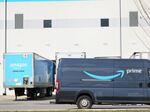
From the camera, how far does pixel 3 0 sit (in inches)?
2092

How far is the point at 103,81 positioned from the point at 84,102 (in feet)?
4.56

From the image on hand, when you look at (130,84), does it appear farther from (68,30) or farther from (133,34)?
(68,30)

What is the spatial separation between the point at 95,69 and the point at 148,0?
1099 inches

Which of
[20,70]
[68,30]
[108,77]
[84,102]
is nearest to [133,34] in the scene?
[68,30]

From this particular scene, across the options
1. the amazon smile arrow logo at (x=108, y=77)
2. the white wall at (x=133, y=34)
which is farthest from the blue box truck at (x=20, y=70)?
the white wall at (x=133, y=34)

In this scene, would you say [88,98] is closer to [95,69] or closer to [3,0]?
[95,69]

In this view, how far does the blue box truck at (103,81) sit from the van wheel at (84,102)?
0.05 metres

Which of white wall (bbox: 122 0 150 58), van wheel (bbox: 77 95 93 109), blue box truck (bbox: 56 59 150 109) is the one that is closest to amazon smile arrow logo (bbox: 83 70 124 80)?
blue box truck (bbox: 56 59 150 109)

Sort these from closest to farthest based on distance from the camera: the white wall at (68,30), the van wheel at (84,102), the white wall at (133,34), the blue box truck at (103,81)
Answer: the blue box truck at (103,81) < the van wheel at (84,102) < the white wall at (133,34) < the white wall at (68,30)

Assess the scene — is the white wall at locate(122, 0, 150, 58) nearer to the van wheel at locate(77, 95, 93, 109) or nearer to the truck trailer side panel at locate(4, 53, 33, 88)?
the truck trailer side panel at locate(4, 53, 33, 88)

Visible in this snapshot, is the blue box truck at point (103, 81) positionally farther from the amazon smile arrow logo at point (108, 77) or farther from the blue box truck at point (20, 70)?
the blue box truck at point (20, 70)

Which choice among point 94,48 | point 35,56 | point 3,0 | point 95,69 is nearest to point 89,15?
point 94,48

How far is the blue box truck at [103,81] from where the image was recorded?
24.9 meters

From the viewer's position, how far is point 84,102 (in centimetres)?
2528
